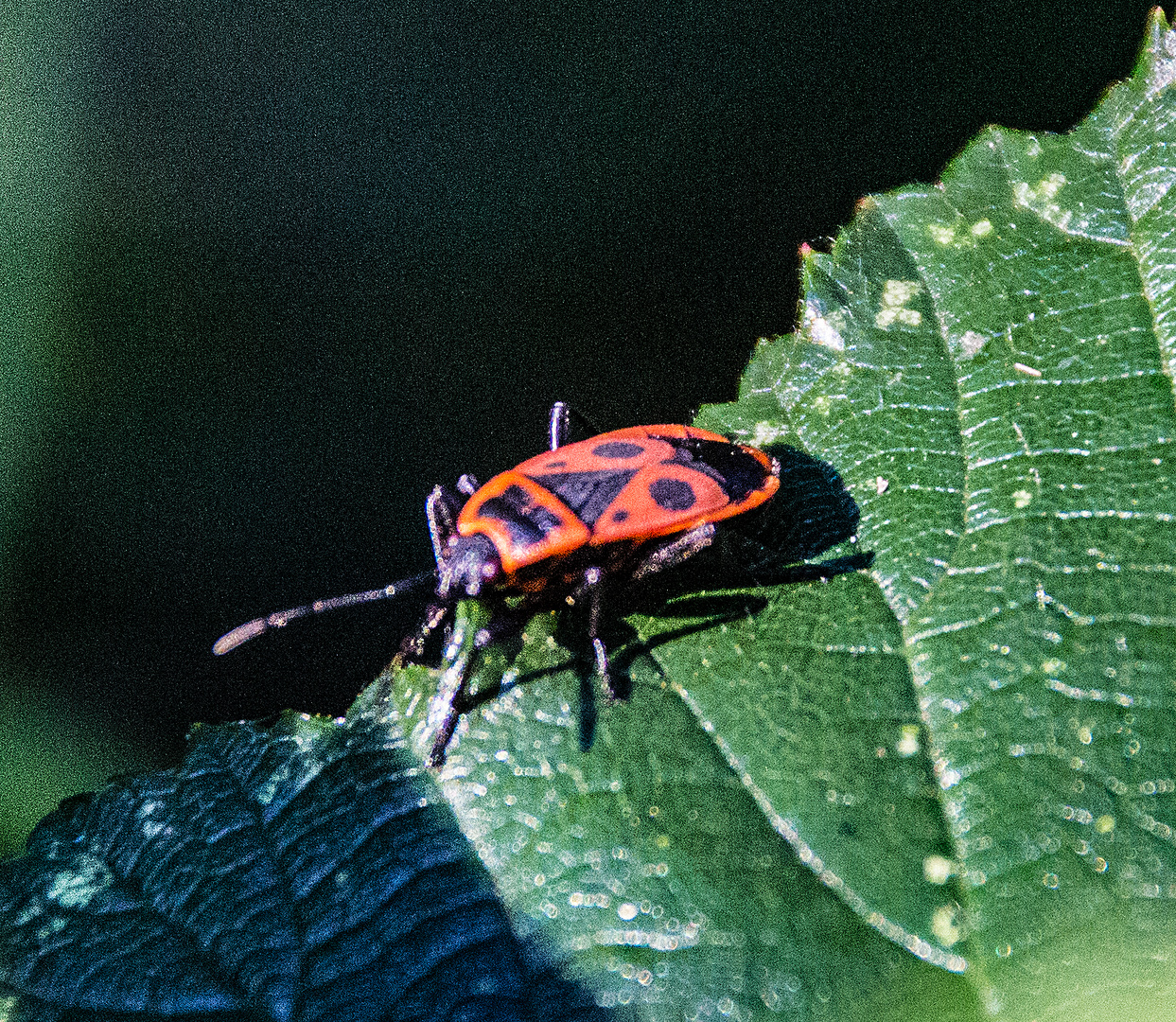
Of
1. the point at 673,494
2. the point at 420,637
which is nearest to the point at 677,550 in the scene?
the point at 673,494

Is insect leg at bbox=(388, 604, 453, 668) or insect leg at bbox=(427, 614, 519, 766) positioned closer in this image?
insect leg at bbox=(427, 614, 519, 766)

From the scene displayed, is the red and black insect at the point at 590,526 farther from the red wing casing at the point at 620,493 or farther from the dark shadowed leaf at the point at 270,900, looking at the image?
the dark shadowed leaf at the point at 270,900

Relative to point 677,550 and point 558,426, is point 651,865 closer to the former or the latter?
point 677,550

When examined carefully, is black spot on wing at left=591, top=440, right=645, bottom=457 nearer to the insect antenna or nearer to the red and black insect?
the red and black insect

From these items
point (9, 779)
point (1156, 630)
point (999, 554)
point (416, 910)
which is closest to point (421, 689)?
point (416, 910)

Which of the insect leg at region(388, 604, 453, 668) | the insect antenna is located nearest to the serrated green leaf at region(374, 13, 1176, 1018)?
the insect leg at region(388, 604, 453, 668)

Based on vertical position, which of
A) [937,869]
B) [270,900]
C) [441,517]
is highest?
[441,517]

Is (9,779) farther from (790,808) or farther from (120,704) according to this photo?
(790,808)
